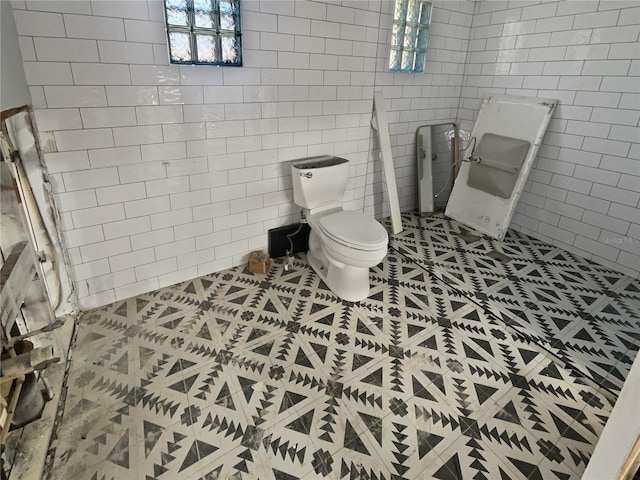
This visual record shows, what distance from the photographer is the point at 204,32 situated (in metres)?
1.92

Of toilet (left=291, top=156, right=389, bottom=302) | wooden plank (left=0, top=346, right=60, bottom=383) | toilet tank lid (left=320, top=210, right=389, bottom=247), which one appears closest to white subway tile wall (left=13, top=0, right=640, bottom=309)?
toilet (left=291, top=156, right=389, bottom=302)

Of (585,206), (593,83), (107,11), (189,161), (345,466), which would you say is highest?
(107,11)

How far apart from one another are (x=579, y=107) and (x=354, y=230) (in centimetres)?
191

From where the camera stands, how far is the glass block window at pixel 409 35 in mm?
2682

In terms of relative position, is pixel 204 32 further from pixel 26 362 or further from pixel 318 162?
pixel 26 362

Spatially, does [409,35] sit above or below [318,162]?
above

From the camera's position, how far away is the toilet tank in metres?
2.34

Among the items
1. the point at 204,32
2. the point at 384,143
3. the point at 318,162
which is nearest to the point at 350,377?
the point at 318,162

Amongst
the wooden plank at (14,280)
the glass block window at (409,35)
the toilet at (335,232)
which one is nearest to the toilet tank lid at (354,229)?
the toilet at (335,232)

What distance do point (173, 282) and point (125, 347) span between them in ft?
1.87

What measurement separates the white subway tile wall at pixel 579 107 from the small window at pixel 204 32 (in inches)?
87.1

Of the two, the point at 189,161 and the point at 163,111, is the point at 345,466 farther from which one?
the point at 163,111

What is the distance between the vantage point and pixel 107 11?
167 cm

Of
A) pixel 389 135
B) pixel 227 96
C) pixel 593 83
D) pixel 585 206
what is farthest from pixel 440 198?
pixel 227 96
